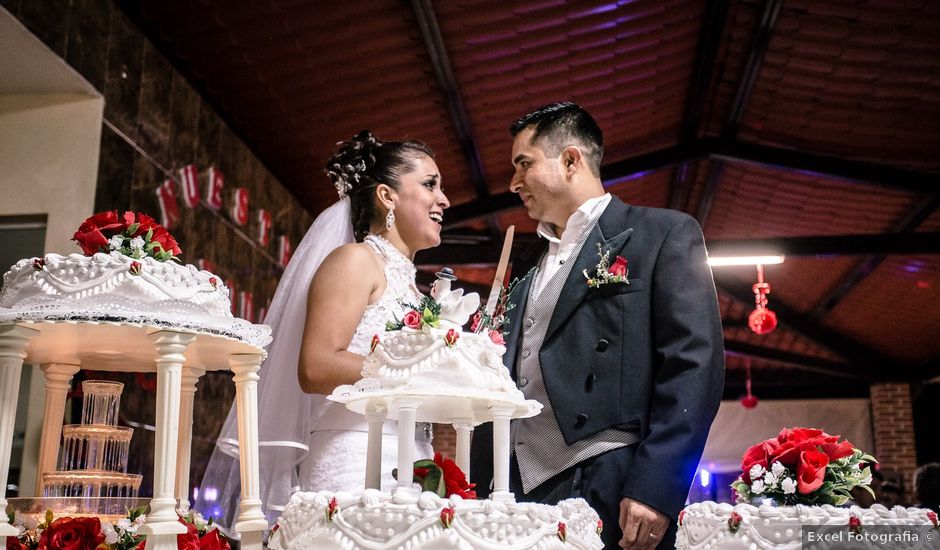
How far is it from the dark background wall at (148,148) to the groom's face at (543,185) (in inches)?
71.9

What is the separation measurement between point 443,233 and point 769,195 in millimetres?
3214

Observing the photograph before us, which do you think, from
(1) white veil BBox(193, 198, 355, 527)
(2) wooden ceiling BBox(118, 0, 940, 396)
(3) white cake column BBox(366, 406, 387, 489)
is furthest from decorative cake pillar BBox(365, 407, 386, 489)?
(2) wooden ceiling BBox(118, 0, 940, 396)

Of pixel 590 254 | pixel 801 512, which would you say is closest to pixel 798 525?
pixel 801 512

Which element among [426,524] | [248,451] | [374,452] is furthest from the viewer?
[248,451]

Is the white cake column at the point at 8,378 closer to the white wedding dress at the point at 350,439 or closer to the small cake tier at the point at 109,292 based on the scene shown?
the small cake tier at the point at 109,292

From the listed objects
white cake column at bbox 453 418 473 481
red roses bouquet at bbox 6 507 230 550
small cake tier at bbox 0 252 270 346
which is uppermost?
small cake tier at bbox 0 252 270 346

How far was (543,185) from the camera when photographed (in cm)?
280

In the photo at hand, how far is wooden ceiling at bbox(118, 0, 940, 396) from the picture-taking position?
5715 millimetres

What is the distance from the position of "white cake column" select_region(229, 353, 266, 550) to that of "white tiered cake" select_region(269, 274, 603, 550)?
18.9 inches

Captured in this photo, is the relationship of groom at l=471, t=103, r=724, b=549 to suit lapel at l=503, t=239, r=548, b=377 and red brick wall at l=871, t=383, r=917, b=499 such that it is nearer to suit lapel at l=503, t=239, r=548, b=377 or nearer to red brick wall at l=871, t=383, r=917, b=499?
suit lapel at l=503, t=239, r=548, b=377

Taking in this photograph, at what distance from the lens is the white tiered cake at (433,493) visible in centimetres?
163

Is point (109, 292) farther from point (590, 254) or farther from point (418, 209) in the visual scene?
point (418, 209)

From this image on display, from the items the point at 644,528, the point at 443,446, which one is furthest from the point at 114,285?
the point at 443,446

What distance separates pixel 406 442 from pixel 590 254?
1000mm
